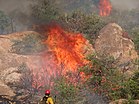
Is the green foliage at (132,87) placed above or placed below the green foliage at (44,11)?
below

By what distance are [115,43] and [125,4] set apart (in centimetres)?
6868

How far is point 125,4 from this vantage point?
94875 mm

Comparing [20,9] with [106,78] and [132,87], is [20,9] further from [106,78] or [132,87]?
[132,87]

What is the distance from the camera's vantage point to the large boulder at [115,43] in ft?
92.8

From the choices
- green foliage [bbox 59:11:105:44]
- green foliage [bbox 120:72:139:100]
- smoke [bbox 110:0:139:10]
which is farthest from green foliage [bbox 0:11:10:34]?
green foliage [bbox 120:72:139:100]

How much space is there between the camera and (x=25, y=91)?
23.7m

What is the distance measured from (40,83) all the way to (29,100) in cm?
219

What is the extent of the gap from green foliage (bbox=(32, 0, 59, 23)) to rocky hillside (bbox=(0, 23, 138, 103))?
20.7 feet

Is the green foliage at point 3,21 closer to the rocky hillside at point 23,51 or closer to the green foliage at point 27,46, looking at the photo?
the rocky hillside at point 23,51

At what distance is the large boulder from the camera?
92.8ft

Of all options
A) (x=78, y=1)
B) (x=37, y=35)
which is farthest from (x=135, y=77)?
(x=78, y=1)

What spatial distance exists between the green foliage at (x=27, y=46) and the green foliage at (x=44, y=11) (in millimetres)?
7921

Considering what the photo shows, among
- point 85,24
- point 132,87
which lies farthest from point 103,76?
point 85,24

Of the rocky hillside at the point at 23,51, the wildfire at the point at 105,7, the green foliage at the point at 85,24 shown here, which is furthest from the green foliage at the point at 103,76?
the wildfire at the point at 105,7
